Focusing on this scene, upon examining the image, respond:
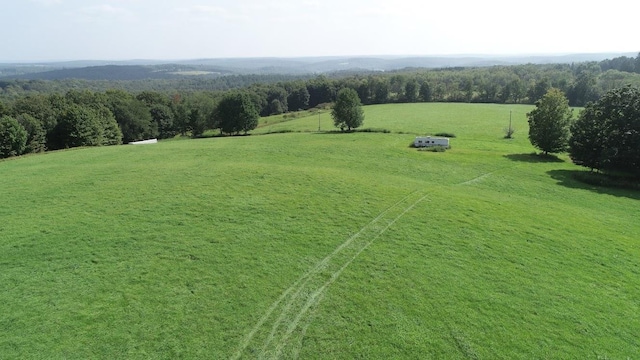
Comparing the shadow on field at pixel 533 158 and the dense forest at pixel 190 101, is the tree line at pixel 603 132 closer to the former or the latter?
the shadow on field at pixel 533 158

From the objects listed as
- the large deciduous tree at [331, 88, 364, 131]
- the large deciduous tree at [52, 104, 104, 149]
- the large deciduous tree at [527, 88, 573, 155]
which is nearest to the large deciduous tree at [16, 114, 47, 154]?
the large deciduous tree at [52, 104, 104, 149]

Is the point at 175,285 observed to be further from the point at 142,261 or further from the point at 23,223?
the point at 23,223

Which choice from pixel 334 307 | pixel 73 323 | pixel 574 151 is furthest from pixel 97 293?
pixel 574 151

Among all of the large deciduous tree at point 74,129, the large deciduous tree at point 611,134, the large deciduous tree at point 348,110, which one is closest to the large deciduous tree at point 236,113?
the large deciduous tree at point 348,110

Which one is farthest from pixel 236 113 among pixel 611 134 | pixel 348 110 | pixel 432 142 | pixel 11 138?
pixel 611 134

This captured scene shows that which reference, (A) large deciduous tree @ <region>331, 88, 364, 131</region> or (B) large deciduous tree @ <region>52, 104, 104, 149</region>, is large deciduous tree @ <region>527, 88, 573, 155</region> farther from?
(B) large deciduous tree @ <region>52, 104, 104, 149</region>
